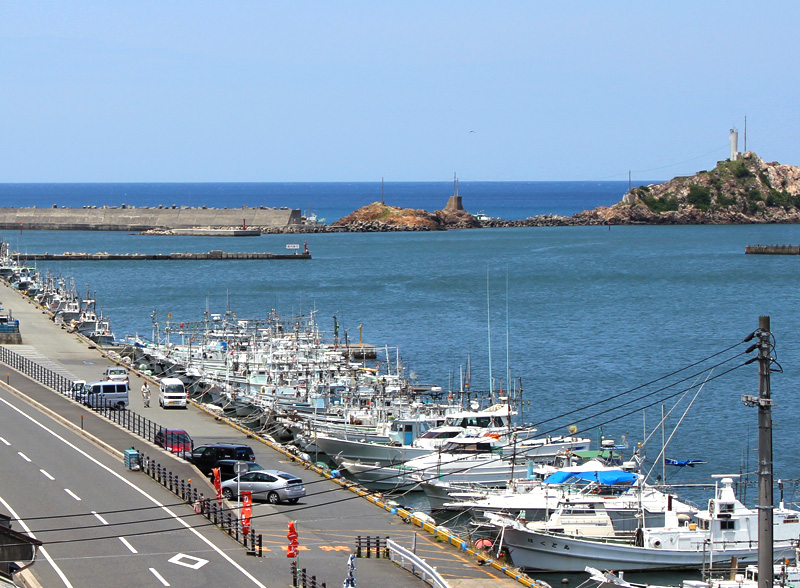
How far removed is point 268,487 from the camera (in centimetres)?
3547

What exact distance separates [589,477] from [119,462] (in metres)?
16.3

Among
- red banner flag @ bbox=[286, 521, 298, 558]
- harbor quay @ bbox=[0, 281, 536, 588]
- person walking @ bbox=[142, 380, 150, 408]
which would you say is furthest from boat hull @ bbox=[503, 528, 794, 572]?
person walking @ bbox=[142, 380, 150, 408]

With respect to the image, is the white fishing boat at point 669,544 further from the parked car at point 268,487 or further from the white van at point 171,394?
the white van at point 171,394

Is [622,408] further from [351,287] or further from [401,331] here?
[351,287]

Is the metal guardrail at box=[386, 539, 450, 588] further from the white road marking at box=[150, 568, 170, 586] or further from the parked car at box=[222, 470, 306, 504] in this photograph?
the white road marking at box=[150, 568, 170, 586]

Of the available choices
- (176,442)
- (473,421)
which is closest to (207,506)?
(176,442)

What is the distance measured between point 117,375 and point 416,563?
106 feet

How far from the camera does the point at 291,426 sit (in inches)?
2039

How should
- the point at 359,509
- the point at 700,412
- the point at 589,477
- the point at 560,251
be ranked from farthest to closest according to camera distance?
the point at 560,251 → the point at 700,412 → the point at 589,477 → the point at 359,509

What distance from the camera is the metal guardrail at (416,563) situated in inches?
1054

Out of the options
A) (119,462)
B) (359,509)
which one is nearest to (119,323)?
(119,462)

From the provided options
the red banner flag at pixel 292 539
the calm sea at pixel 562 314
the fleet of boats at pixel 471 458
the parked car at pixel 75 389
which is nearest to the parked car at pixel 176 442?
the fleet of boats at pixel 471 458

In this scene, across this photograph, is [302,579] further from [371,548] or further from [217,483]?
[217,483]

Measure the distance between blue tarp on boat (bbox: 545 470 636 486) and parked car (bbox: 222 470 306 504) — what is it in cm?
903
